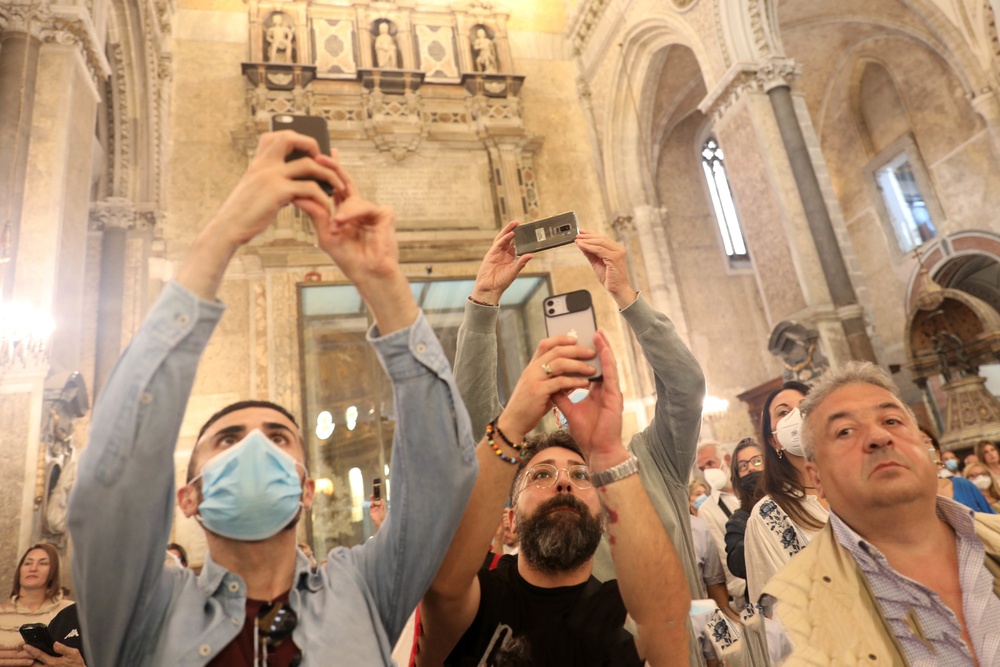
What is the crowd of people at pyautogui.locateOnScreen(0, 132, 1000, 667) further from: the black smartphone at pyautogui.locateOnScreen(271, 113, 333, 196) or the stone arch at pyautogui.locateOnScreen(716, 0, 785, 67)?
the stone arch at pyautogui.locateOnScreen(716, 0, 785, 67)

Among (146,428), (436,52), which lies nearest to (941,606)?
(146,428)

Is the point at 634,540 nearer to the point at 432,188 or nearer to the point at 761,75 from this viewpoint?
the point at 761,75

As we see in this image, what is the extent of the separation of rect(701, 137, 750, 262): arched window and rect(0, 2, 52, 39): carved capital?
12794 millimetres

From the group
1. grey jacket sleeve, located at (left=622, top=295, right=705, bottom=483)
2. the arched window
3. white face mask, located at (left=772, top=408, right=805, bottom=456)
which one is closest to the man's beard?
grey jacket sleeve, located at (left=622, top=295, right=705, bottom=483)

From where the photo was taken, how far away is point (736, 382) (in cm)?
1364

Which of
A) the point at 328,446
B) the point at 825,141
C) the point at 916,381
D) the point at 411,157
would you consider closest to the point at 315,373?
the point at 328,446

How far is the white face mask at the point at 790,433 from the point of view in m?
2.89

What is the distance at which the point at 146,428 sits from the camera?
121cm

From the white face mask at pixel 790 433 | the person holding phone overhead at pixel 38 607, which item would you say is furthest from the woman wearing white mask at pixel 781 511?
the person holding phone overhead at pixel 38 607

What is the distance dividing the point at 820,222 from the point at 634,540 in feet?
27.0

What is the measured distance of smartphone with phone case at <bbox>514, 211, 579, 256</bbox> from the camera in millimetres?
1904

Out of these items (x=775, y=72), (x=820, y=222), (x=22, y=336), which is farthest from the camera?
(x=775, y=72)

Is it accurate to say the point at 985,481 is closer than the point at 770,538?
No

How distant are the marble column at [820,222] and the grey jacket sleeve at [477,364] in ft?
23.6
